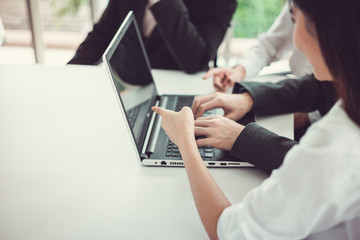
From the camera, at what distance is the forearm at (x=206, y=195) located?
60 cm

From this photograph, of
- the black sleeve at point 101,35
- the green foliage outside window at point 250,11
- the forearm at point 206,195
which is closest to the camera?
the forearm at point 206,195

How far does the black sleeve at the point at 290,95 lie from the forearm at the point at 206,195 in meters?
0.42

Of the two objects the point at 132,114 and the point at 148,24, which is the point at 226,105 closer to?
the point at 132,114

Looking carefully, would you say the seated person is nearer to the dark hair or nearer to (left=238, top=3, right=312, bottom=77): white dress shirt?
(left=238, top=3, right=312, bottom=77): white dress shirt

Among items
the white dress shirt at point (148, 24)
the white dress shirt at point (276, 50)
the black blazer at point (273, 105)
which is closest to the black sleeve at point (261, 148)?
the black blazer at point (273, 105)

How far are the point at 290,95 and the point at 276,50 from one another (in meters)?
0.52

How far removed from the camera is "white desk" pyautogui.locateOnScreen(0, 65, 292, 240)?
641 mm

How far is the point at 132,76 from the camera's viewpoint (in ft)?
3.33

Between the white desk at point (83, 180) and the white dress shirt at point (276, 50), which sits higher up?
the white dress shirt at point (276, 50)

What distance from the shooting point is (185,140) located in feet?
2.37

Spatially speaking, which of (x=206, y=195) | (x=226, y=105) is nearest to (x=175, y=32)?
(x=226, y=105)

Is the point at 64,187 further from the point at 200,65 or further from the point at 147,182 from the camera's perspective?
the point at 200,65

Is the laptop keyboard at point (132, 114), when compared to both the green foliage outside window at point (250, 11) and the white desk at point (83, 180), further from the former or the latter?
the green foliage outside window at point (250, 11)

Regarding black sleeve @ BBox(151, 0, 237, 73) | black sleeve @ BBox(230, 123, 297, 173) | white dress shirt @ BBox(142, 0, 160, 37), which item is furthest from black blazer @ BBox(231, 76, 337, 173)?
white dress shirt @ BBox(142, 0, 160, 37)
